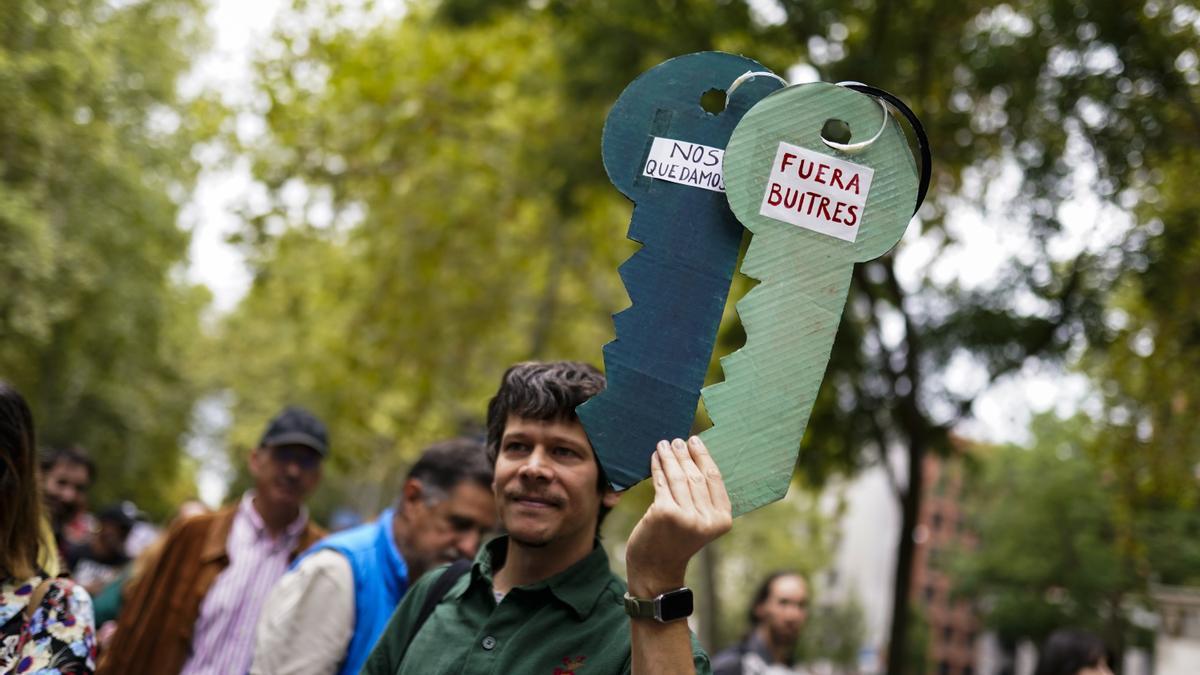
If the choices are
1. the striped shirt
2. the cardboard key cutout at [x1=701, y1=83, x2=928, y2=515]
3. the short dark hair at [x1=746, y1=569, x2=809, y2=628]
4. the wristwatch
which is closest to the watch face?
the wristwatch

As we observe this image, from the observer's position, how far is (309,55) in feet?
46.5

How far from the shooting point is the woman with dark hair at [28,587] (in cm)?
306

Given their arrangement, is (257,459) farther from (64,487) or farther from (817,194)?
(817,194)

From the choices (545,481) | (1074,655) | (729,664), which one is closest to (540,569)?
(545,481)

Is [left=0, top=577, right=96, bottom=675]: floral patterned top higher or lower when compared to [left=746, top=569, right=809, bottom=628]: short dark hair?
lower

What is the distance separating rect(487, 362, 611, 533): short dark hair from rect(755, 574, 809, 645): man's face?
3817mm

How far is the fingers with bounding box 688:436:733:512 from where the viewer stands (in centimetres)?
214

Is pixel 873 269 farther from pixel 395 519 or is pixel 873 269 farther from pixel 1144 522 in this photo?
pixel 1144 522

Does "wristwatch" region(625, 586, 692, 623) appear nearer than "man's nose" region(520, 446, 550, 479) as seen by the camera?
Yes

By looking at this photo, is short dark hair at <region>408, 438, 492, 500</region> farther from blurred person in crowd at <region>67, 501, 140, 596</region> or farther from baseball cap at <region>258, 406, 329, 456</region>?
blurred person in crowd at <region>67, 501, 140, 596</region>

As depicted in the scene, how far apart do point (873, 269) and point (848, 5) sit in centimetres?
260

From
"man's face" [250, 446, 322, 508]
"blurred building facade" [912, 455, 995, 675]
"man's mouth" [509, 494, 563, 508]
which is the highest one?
"blurred building facade" [912, 455, 995, 675]

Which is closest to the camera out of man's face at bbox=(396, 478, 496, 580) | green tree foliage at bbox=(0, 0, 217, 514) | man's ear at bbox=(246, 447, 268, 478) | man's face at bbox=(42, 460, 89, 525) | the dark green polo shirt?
the dark green polo shirt

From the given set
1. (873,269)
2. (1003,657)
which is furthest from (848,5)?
(1003,657)
